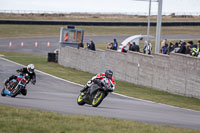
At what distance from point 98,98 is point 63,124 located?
4.40m

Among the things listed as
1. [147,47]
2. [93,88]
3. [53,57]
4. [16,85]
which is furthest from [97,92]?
[53,57]

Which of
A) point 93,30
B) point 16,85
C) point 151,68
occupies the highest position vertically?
point 93,30

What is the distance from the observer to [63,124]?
33.7 ft

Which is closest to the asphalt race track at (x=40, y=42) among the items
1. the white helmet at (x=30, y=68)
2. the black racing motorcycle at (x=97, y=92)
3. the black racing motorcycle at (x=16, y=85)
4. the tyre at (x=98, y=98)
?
the black racing motorcycle at (x=16, y=85)

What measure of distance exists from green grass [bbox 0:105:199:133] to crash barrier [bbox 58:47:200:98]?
965 centimetres

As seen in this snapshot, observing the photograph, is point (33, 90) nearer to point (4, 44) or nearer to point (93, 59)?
point (93, 59)

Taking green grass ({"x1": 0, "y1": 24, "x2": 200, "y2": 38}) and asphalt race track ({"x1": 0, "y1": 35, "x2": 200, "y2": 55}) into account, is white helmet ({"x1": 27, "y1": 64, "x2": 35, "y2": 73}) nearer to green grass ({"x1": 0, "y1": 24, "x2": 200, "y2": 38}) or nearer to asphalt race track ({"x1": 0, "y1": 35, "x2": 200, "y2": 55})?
asphalt race track ({"x1": 0, "y1": 35, "x2": 200, "y2": 55})

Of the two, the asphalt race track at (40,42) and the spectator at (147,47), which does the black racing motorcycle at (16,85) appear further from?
the asphalt race track at (40,42)

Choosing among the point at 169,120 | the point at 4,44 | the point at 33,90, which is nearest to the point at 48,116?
the point at 169,120

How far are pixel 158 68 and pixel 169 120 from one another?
1089 centimetres

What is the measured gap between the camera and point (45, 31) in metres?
68.9

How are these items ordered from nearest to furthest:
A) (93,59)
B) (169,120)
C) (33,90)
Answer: (169,120) → (33,90) → (93,59)

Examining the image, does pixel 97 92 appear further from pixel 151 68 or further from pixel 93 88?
pixel 151 68

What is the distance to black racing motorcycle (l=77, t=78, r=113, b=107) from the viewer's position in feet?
46.8
